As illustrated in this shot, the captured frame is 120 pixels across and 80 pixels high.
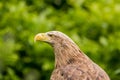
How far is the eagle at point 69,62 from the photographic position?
207 inches

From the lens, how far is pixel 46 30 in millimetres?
8156

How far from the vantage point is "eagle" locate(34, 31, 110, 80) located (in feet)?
17.2

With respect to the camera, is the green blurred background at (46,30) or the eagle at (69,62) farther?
the green blurred background at (46,30)

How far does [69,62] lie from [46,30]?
2.69 m

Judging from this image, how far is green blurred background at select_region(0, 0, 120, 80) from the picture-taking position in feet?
25.8

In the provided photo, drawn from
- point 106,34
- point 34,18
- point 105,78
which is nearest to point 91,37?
point 106,34

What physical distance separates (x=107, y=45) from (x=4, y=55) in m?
1.09

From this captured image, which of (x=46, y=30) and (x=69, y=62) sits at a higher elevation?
(x=46, y=30)

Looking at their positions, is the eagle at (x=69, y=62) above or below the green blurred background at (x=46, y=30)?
below

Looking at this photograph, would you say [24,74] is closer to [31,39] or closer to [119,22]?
[31,39]

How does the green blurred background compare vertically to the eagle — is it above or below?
above

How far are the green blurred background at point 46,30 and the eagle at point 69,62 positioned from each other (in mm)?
2176

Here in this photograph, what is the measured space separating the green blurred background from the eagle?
2176 mm

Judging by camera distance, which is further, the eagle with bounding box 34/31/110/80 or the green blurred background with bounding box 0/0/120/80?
the green blurred background with bounding box 0/0/120/80
